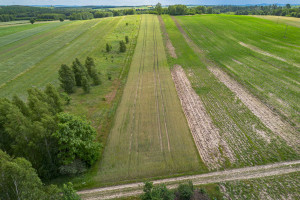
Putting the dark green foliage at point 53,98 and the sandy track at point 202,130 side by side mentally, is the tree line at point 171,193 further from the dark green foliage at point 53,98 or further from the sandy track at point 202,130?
the dark green foliage at point 53,98

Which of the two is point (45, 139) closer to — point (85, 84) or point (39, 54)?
point (85, 84)

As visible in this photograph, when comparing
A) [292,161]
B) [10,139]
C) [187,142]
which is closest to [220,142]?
[187,142]

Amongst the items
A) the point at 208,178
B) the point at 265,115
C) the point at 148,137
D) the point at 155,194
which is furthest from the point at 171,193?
the point at 265,115

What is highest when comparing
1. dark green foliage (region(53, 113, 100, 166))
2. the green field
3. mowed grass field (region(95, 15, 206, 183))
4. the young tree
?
the young tree

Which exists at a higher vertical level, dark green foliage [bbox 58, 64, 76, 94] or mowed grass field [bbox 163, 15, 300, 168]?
dark green foliage [bbox 58, 64, 76, 94]

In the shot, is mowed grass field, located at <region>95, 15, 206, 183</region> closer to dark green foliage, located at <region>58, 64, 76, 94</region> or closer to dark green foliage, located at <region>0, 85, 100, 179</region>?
dark green foliage, located at <region>0, 85, 100, 179</region>

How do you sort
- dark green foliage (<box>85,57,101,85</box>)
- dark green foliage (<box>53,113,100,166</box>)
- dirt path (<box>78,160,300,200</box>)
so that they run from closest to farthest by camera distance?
dirt path (<box>78,160,300,200</box>)
dark green foliage (<box>53,113,100,166</box>)
dark green foliage (<box>85,57,101,85</box>)

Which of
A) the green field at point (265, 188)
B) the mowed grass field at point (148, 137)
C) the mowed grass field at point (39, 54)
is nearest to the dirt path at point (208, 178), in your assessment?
the green field at point (265, 188)

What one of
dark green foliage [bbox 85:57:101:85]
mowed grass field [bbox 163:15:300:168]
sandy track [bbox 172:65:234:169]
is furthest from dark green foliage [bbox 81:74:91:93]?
mowed grass field [bbox 163:15:300:168]
